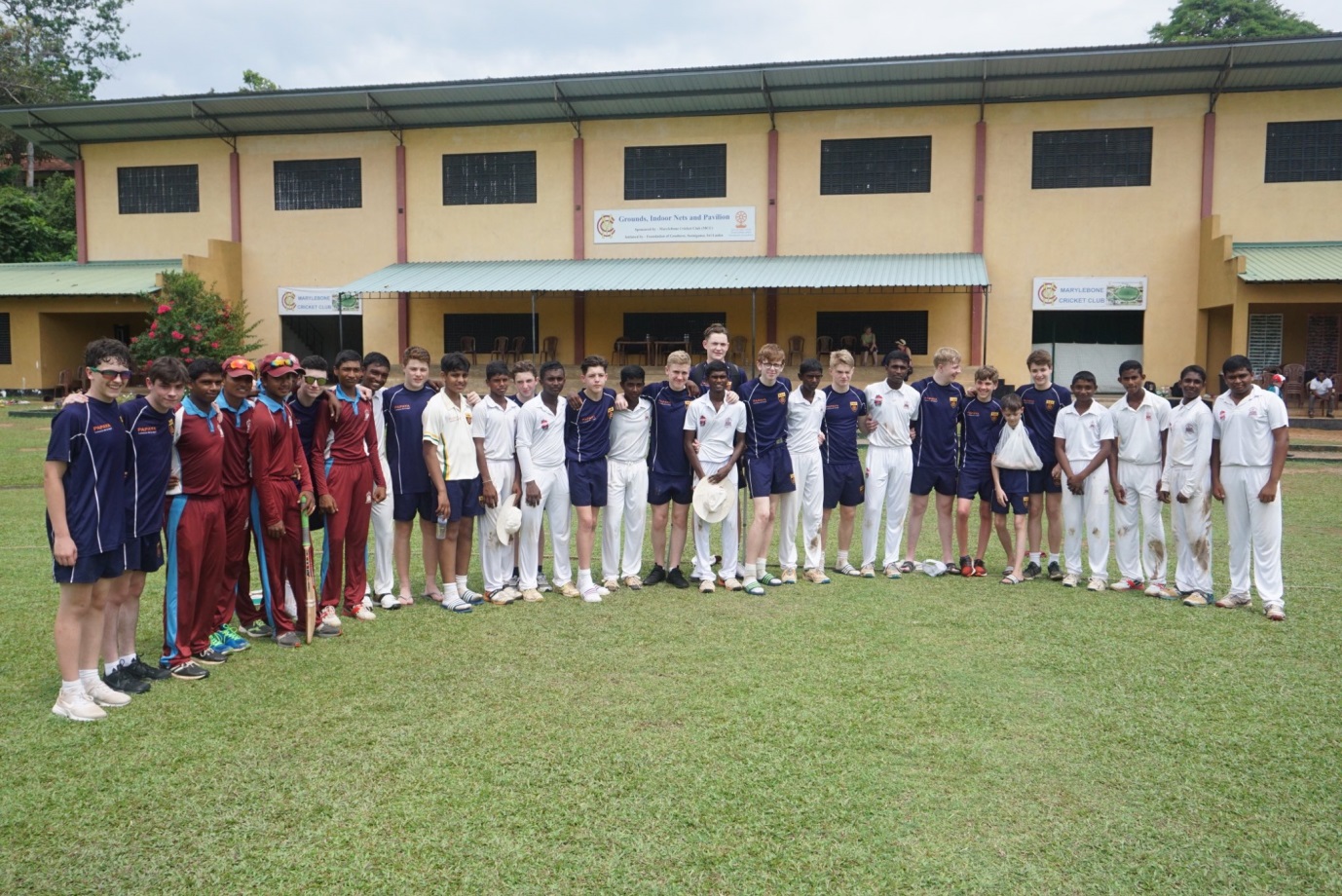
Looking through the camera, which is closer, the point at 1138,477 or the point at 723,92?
the point at 1138,477

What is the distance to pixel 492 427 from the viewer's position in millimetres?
7484

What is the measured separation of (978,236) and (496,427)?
18190 millimetres

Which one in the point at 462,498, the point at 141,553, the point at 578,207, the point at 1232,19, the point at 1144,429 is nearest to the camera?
the point at 141,553

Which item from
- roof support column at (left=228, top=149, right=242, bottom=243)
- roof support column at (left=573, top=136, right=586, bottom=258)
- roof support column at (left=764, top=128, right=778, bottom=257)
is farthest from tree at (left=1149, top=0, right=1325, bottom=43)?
roof support column at (left=228, top=149, right=242, bottom=243)

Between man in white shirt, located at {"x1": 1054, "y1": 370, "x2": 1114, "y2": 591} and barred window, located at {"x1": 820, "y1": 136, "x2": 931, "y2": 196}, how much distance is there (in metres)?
16.2

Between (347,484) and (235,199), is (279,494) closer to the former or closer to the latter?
(347,484)

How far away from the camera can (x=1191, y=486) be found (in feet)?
24.9

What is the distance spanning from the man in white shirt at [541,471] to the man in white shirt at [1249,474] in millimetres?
5059

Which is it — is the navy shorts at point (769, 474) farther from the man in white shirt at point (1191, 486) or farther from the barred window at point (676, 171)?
the barred window at point (676, 171)

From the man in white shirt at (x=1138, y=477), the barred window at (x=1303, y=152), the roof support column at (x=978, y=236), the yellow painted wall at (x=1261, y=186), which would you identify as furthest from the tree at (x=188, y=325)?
the barred window at (x=1303, y=152)

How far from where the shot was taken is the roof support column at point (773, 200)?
77.0ft

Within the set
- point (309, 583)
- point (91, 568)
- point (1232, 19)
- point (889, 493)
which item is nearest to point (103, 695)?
point (91, 568)

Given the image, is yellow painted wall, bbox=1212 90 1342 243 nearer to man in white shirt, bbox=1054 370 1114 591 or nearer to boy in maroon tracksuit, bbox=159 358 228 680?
man in white shirt, bbox=1054 370 1114 591

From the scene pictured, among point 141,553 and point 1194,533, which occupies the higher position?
point 141,553
